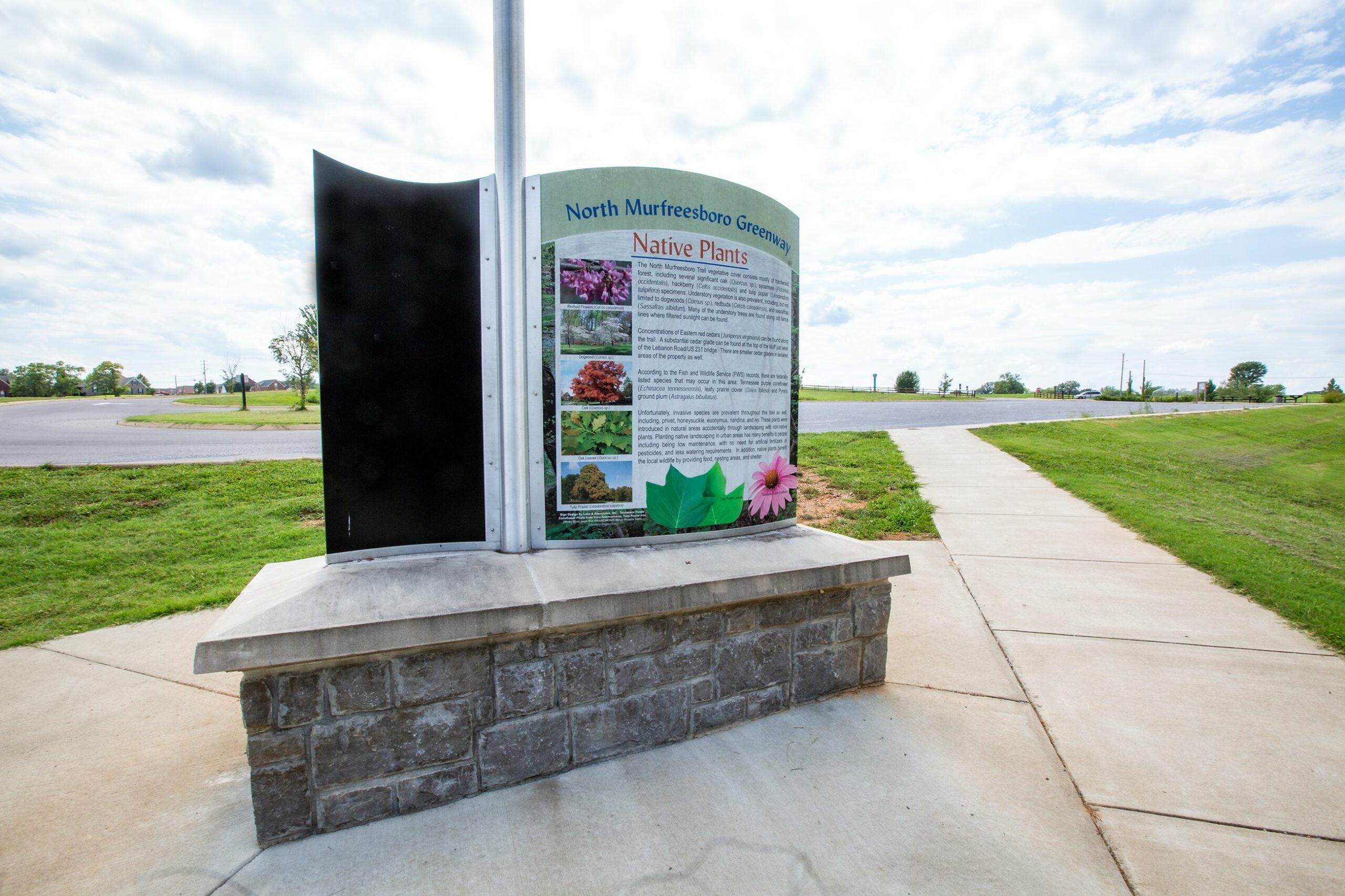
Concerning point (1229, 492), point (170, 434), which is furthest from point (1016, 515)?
point (170, 434)

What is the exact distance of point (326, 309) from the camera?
9.22ft

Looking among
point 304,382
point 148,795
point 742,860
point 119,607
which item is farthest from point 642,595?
point 304,382

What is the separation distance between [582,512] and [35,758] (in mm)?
2497

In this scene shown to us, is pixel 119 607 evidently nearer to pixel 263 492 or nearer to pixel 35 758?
pixel 35 758

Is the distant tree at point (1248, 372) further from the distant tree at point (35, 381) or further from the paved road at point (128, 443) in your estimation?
the distant tree at point (35, 381)

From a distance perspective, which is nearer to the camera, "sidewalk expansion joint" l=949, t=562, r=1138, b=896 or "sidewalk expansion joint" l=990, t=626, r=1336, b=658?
"sidewalk expansion joint" l=949, t=562, r=1138, b=896

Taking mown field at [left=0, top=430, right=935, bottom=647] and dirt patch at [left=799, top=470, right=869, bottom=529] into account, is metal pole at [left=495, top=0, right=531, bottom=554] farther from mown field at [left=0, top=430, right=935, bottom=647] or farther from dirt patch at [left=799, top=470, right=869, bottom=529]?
dirt patch at [left=799, top=470, right=869, bottom=529]

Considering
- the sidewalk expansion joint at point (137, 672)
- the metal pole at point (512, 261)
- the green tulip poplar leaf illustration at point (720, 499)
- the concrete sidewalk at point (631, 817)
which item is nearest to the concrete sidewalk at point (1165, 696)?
the concrete sidewalk at point (631, 817)

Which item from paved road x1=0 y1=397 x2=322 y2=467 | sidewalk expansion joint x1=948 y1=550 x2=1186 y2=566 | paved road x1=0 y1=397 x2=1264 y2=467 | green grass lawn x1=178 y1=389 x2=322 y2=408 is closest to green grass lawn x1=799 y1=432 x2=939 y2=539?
sidewalk expansion joint x1=948 y1=550 x2=1186 y2=566

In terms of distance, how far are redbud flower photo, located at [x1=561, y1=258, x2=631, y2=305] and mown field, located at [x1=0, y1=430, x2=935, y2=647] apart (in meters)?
3.67

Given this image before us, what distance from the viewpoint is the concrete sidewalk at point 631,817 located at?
2.05 metres

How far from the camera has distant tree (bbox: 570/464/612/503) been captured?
319 centimetres

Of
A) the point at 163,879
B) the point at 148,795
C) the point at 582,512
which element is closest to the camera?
the point at 163,879

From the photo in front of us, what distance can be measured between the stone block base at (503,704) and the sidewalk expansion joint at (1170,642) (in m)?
1.75
